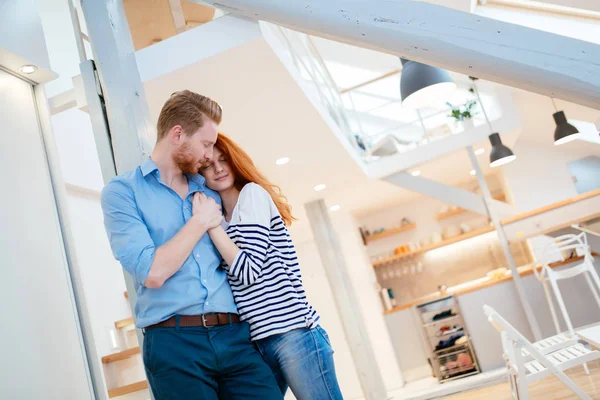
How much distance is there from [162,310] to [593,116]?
23.9 feet

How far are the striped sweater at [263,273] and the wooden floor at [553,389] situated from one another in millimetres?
3394

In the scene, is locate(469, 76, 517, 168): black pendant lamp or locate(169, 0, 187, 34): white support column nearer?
locate(169, 0, 187, 34): white support column

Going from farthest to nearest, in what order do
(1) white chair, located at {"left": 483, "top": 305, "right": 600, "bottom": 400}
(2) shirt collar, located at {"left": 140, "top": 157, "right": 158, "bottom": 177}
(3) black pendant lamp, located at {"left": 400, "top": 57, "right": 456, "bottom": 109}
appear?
(3) black pendant lamp, located at {"left": 400, "top": 57, "right": 456, "bottom": 109}
(1) white chair, located at {"left": 483, "top": 305, "right": 600, "bottom": 400}
(2) shirt collar, located at {"left": 140, "top": 157, "right": 158, "bottom": 177}

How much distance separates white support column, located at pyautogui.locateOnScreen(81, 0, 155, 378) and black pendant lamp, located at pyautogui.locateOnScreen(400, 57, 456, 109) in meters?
2.68

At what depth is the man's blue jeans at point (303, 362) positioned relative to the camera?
1.60 meters

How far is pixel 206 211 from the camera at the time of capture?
5.45 ft

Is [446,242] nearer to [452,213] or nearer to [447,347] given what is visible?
[452,213]

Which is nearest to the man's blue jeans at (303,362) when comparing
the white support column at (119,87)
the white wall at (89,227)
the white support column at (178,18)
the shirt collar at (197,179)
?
→ the shirt collar at (197,179)

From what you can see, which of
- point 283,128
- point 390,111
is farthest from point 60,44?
point 390,111

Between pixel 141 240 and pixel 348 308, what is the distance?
19.1 ft

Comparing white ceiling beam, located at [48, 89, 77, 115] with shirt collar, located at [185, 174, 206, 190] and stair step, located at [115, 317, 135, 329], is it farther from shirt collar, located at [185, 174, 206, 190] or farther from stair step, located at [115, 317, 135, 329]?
shirt collar, located at [185, 174, 206, 190]

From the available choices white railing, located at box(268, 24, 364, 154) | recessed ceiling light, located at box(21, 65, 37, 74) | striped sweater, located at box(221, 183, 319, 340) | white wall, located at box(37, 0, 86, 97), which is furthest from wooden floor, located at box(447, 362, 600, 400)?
white wall, located at box(37, 0, 86, 97)

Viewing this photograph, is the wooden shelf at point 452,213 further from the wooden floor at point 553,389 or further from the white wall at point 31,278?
the white wall at point 31,278

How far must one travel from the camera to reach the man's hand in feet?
5.35
